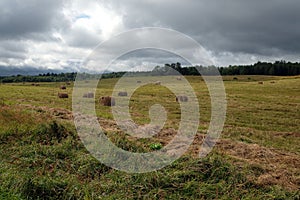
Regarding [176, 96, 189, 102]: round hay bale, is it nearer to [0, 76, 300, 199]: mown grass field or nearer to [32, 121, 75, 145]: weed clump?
[0, 76, 300, 199]: mown grass field

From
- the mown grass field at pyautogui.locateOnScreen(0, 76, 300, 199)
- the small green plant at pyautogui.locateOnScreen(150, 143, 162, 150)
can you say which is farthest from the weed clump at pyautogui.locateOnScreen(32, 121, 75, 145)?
the small green plant at pyautogui.locateOnScreen(150, 143, 162, 150)

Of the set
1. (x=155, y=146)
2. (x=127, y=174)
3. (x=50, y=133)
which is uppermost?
(x=50, y=133)

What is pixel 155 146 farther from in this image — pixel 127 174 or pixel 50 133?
pixel 50 133

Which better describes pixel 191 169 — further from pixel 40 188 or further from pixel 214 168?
pixel 40 188

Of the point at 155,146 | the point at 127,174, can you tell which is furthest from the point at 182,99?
the point at 127,174

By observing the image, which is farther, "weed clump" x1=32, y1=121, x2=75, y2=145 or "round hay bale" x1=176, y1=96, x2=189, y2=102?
"round hay bale" x1=176, y1=96, x2=189, y2=102

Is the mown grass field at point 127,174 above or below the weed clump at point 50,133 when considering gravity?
below

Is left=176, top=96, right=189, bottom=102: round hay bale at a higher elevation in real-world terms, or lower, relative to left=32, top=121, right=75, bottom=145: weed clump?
lower

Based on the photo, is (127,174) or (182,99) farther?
(182,99)

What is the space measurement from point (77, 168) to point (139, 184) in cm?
184

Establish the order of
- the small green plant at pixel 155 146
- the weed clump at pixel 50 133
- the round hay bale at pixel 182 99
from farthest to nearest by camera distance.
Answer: the round hay bale at pixel 182 99 → the weed clump at pixel 50 133 → the small green plant at pixel 155 146

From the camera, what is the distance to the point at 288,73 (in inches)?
4085

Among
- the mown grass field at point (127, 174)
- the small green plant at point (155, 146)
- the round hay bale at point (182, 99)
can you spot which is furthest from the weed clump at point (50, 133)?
the round hay bale at point (182, 99)

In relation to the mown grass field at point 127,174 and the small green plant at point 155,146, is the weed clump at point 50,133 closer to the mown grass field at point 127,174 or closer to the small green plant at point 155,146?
the mown grass field at point 127,174
